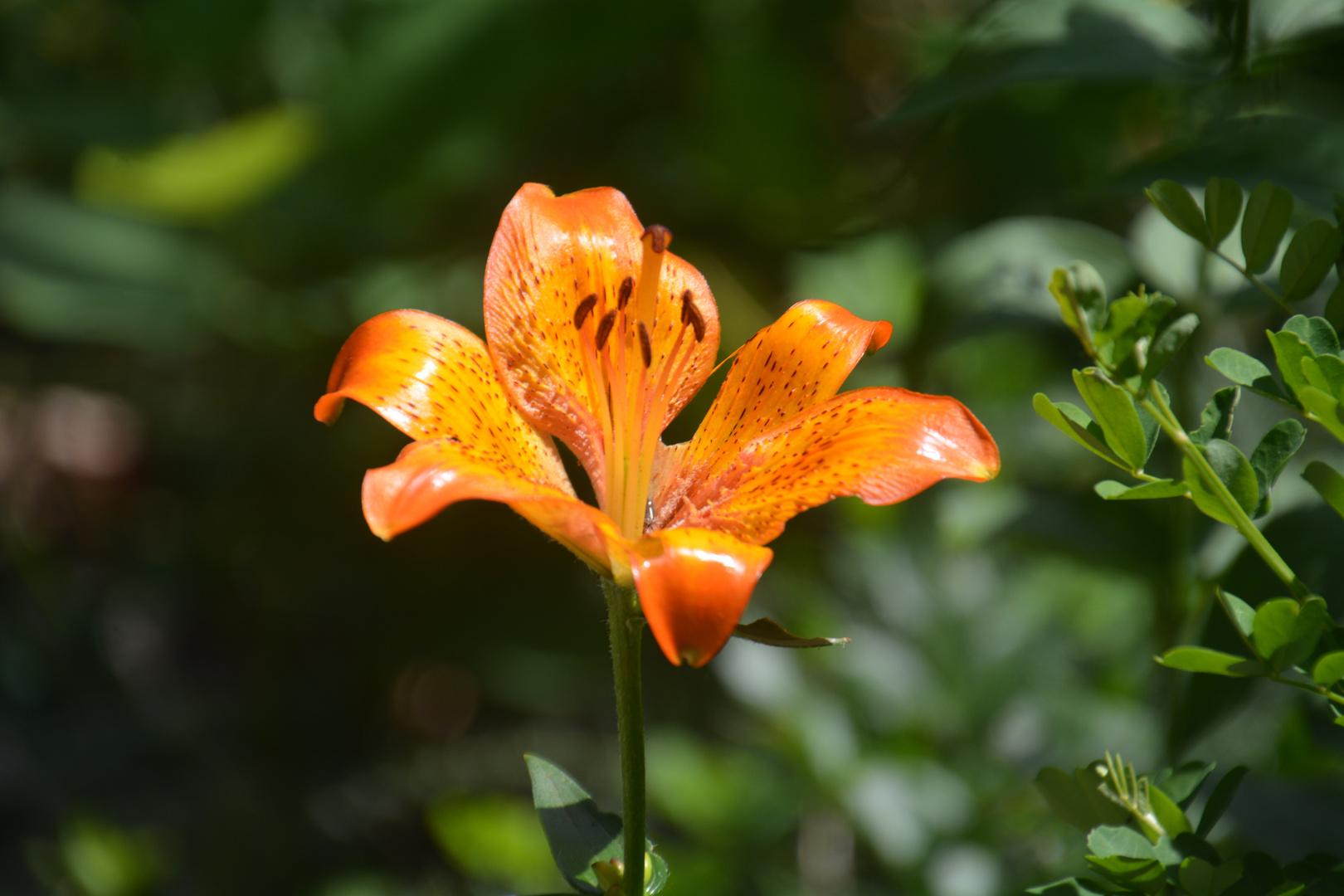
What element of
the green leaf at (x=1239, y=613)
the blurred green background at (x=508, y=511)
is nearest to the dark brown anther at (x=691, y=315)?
the blurred green background at (x=508, y=511)

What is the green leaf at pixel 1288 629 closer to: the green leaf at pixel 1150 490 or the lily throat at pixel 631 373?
the green leaf at pixel 1150 490

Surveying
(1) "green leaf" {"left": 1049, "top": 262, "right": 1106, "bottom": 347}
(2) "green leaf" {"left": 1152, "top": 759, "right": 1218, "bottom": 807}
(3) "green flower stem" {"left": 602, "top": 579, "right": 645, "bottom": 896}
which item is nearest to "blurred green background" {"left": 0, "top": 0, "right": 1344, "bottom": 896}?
(2) "green leaf" {"left": 1152, "top": 759, "right": 1218, "bottom": 807}

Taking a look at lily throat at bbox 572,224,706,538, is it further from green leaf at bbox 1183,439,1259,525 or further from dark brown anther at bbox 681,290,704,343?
green leaf at bbox 1183,439,1259,525

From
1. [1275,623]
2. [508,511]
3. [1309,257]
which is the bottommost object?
[508,511]

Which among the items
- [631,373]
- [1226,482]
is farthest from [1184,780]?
[631,373]

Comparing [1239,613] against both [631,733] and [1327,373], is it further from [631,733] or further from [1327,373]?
[631,733]

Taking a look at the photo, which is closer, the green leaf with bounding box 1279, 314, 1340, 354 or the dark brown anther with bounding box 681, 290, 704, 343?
the green leaf with bounding box 1279, 314, 1340, 354
